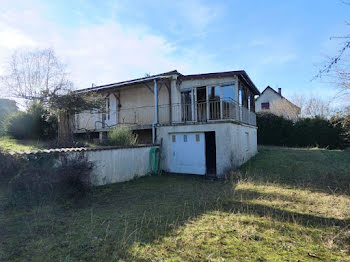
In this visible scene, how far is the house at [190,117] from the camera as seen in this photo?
33.0ft

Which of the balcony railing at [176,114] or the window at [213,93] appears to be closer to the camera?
the balcony railing at [176,114]

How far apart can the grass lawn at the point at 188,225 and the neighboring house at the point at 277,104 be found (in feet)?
64.8

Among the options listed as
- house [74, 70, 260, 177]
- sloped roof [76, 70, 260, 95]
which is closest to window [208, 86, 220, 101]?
house [74, 70, 260, 177]

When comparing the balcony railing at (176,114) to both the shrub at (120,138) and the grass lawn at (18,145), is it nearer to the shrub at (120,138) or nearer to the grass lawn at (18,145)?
the shrub at (120,138)

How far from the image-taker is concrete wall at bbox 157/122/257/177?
31.5 ft

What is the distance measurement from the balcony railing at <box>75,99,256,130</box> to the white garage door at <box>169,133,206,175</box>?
95 centimetres

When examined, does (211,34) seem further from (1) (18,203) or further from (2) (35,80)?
(2) (35,80)

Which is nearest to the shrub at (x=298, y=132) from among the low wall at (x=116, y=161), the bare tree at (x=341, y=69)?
the low wall at (x=116, y=161)

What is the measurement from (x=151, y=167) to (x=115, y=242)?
6820 millimetres

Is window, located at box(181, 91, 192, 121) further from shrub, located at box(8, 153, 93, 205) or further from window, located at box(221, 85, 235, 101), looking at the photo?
shrub, located at box(8, 153, 93, 205)

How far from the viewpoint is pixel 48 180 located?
575 cm

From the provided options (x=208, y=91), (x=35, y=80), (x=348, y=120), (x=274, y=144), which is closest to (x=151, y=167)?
(x=208, y=91)

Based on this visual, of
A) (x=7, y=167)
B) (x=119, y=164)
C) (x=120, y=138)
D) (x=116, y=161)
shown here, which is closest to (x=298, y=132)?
(x=120, y=138)

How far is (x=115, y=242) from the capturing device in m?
3.52
